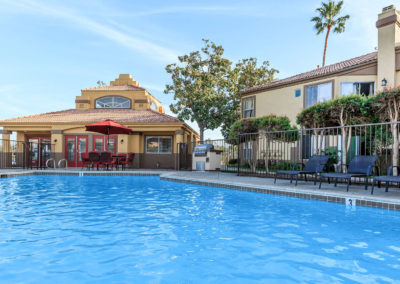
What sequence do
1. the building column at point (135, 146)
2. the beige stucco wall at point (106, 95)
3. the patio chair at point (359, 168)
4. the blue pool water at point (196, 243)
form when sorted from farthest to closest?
the beige stucco wall at point (106, 95)
the building column at point (135, 146)
the patio chair at point (359, 168)
the blue pool water at point (196, 243)

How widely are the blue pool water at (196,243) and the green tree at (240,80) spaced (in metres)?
17.8

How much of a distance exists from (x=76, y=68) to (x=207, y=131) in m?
11.2

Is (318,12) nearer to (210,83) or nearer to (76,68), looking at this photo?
(210,83)

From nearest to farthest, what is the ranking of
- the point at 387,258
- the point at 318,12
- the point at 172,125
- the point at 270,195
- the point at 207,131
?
the point at 387,258, the point at 270,195, the point at 172,125, the point at 207,131, the point at 318,12

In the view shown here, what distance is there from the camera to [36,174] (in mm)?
13797

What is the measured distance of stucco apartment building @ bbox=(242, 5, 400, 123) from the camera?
41.9ft

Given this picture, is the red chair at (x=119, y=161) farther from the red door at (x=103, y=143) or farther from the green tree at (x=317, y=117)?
the green tree at (x=317, y=117)

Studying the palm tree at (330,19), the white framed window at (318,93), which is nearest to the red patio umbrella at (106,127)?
the white framed window at (318,93)

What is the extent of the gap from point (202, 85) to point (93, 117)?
8.52 meters

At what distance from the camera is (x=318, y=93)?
15.5 meters

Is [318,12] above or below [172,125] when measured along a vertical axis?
above

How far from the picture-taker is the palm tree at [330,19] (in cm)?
2584

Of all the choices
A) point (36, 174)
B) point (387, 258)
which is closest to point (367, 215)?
point (387, 258)

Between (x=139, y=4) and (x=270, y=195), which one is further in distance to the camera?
(x=139, y=4)
